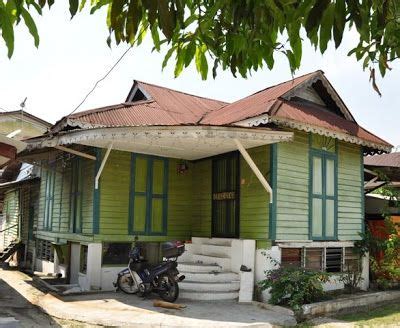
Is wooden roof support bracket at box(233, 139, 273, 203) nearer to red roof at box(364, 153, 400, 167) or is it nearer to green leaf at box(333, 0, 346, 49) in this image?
green leaf at box(333, 0, 346, 49)

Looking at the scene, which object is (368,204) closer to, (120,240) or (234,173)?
(234,173)

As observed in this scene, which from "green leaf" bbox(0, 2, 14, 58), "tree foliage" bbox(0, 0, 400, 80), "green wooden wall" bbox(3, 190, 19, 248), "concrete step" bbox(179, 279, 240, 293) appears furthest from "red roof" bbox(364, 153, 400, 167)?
"green leaf" bbox(0, 2, 14, 58)

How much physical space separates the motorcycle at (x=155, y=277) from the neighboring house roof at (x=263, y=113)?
264 centimetres

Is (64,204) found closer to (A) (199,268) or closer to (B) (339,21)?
(A) (199,268)

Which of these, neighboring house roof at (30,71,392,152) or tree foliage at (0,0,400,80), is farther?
neighboring house roof at (30,71,392,152)

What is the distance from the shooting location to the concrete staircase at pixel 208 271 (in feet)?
30.2

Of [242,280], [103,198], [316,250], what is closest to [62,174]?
[103,198]

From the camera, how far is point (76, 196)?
1162cm

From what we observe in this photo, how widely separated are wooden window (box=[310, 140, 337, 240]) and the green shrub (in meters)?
1.60

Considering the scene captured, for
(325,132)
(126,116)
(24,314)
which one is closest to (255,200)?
(325,132)

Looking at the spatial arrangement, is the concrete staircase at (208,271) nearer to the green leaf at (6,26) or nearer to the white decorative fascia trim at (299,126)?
the white decorative fascia trim at (299,126)

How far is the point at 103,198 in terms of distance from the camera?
1048 centimetres

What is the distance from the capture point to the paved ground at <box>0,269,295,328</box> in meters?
7.37

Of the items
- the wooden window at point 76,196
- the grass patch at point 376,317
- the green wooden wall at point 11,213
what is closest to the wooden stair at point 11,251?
the green wooden wall at point 11,213
